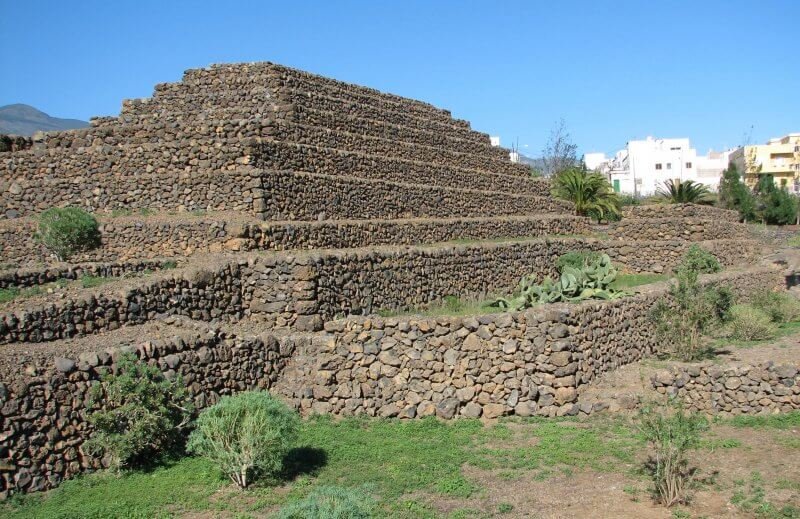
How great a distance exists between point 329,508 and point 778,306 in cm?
1455

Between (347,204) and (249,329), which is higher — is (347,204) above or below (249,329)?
above

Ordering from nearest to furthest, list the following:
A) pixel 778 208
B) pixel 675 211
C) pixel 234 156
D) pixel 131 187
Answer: pixel 234 156 → pixel 131 187 → pixel 675 211 → pixel 778 208

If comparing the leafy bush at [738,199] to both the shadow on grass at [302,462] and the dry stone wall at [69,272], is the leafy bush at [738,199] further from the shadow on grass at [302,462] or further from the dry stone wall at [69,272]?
the shadow on grass at [302,462]

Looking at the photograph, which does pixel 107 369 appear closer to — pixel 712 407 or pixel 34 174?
pixel 712 407

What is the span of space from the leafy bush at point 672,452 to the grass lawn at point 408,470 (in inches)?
17.2

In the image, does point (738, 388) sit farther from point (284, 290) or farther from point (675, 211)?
point (675, 211)

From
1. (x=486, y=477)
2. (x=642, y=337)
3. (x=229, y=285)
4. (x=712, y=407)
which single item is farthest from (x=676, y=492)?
(x=229, y=285)

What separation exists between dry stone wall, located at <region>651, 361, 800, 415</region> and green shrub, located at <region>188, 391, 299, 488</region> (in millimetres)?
5740

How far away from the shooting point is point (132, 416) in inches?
374

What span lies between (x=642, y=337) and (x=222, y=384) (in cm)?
746

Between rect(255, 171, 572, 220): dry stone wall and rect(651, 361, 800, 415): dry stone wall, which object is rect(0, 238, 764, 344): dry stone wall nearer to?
rect(255, 171, 572, 220): dry stone wall

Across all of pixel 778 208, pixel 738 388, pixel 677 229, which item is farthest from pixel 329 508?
pixel 778 208

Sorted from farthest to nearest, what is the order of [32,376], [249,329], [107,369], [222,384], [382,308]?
[382,308]
[249,329]
[222,384]
[107,369]
[32,376]

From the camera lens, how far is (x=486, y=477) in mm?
9445
